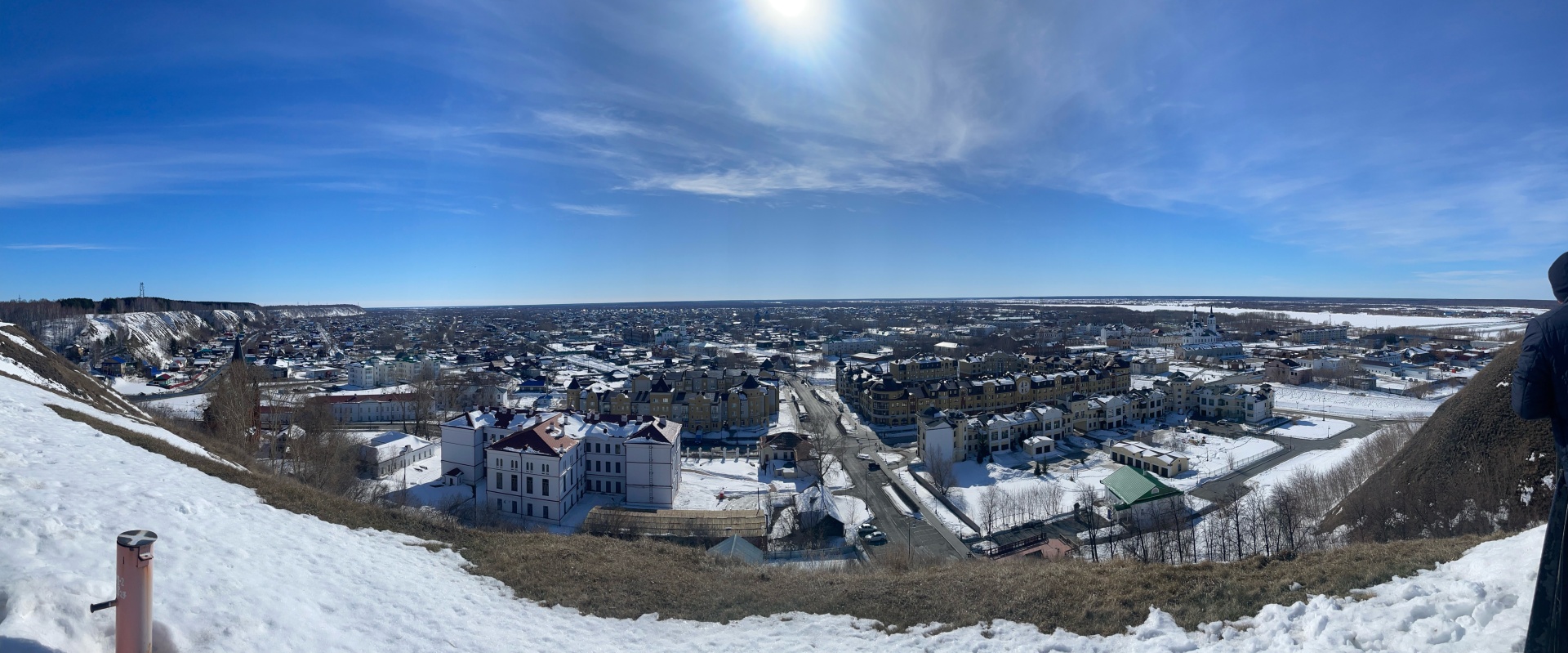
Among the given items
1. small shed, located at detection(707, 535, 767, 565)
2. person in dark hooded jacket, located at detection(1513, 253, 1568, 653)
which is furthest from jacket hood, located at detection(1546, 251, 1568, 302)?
small shed, located at detection(707, 535, 767, 565)

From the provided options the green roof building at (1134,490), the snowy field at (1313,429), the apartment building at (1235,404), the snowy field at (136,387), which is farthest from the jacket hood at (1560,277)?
the snowy field at (136,387)

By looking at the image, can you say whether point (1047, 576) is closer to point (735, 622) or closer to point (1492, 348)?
point (735, 622)

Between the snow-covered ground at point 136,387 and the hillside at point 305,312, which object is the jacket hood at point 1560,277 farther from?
the hillside at point 305,312

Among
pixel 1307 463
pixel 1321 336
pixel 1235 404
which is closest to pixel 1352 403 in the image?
pixel 1235 404

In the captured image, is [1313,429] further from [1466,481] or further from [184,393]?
[184,393]

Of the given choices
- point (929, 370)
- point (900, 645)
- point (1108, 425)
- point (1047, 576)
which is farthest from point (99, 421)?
point (929, 370)

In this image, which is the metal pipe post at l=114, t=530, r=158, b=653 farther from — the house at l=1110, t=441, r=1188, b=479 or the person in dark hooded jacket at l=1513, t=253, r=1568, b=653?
the house at l=1110, t=441, r=1188, b=479
